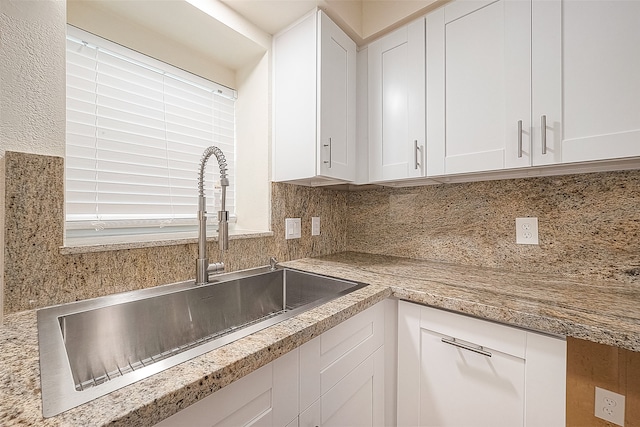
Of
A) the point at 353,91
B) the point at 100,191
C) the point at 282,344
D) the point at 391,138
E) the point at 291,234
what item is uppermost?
the point at 353,91

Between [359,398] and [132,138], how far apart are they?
1362 mm

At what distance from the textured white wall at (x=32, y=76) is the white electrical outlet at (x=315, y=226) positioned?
114 cm

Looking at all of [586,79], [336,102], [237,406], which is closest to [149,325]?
[237,406]

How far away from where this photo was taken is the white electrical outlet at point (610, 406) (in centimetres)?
69

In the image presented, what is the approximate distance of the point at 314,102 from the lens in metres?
1.30

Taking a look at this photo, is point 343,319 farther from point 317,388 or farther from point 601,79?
point 601,79

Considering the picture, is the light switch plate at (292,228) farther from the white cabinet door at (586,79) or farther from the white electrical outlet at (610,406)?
the white electrical outlet at (610,406)

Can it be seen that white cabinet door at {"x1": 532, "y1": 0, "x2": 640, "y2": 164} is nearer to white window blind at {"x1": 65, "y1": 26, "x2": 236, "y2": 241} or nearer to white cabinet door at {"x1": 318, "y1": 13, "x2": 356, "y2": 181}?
white cabinet door at {"x1": 318, "y1": 13, "x2": 356, "y2": 181}

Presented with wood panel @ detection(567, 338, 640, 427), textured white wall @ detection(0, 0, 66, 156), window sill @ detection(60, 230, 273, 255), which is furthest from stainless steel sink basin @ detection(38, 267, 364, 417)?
wood panel @ detection(567, 338, 640, 427)

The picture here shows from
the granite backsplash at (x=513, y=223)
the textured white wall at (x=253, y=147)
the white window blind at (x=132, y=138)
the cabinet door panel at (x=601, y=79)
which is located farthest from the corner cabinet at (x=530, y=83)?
the white window blind at (x=132, y=138)

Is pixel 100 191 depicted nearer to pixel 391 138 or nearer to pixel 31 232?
pixel 31 232

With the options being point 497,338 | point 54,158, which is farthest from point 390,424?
point 54,158

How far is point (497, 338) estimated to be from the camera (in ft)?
2.80

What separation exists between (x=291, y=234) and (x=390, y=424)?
3.07ft
